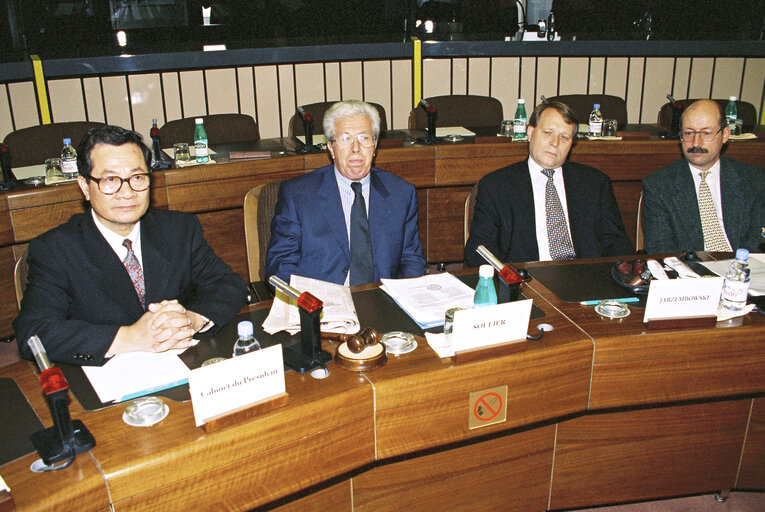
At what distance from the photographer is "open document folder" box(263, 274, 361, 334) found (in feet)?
5.50

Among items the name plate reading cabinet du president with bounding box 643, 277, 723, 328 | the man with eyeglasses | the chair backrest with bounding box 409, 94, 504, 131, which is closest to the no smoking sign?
the name plate reading cabinet du president with bounding box 643, 277, 723, 328

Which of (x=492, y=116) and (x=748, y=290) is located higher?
(x=492, y=116)

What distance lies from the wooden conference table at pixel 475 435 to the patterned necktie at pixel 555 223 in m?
0.39

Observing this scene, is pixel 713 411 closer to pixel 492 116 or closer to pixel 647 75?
pixel 492 116

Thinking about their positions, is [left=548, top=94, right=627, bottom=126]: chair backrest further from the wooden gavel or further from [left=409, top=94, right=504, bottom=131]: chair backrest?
the wooden gavel

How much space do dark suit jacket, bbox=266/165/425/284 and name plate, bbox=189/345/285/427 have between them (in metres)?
0.93

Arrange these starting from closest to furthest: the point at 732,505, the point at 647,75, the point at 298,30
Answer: the point at 732,505, the point at 647,75, the point at 298,30

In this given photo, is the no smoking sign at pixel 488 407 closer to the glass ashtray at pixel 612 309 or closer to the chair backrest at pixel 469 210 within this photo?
the glass ashtray at pixel 612 309

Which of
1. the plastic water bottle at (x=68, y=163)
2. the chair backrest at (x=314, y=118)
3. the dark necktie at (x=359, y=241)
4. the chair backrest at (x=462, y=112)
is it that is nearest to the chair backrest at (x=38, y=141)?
the plastic water bottle at (x=68, y=163)

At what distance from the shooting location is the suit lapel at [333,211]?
2.40 metres

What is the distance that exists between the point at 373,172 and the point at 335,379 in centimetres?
117

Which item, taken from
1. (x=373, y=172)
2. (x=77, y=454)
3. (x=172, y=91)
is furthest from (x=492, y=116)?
(x=77, y=454)

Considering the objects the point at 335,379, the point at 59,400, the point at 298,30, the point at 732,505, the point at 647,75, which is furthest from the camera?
the point at 298,30

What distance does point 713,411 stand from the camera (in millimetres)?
1938
